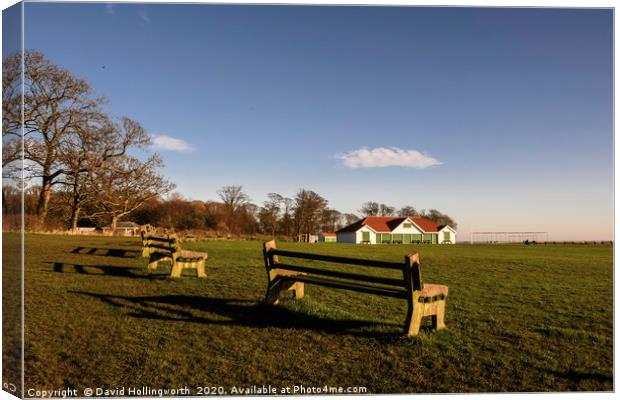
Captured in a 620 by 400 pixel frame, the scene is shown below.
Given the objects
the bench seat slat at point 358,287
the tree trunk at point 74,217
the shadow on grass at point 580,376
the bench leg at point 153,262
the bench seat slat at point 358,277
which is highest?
the tree trunk at point 74,217

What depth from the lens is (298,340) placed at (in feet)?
16.9

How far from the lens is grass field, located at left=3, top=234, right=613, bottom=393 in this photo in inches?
171

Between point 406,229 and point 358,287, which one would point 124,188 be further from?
point 406,229

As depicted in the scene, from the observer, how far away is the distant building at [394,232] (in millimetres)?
32719

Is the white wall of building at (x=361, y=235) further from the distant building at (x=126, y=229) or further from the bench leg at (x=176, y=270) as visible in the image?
the bench leg at (x=176, y=270)

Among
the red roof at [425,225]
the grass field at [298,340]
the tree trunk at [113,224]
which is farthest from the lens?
the red roof at [425,225]

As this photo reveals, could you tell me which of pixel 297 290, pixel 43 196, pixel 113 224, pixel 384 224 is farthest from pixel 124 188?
pixel 384 224

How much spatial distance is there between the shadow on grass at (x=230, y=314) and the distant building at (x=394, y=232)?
→ 24579 mm

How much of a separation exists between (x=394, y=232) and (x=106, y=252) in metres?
25.0

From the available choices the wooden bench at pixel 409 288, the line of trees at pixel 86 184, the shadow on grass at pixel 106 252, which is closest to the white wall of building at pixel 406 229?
the line of trees at pixel 86 184

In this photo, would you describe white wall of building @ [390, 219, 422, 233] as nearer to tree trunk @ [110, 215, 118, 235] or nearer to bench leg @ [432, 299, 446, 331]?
tree trunk @ [110, 215, 118, 235]

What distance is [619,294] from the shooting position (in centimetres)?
507

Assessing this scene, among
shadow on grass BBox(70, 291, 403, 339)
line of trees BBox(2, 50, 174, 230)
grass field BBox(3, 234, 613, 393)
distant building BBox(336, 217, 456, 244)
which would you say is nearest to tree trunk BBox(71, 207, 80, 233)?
line of trees BBox(2, 50, 174, 230)

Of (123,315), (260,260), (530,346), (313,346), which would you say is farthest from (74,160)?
(530,346)
